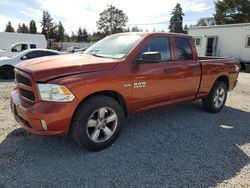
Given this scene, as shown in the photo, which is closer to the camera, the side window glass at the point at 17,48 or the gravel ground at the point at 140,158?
the gravel ground at the point at 140,158

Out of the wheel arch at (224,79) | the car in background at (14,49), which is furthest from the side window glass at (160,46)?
the car in background at (14,49)

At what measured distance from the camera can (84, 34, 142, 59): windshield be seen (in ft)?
13.6

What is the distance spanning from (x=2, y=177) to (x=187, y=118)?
13.0ft

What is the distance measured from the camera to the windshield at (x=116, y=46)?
4.14m

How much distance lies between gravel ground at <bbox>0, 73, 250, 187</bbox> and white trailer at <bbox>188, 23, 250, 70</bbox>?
15.6m

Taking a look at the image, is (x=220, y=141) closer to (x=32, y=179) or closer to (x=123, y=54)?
(x=123, y=54)

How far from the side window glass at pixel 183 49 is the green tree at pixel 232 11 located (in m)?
37.3

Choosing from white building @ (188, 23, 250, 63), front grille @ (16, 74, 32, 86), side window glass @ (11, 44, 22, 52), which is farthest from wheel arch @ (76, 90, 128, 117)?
white building @ (188, 23, 250, 63)

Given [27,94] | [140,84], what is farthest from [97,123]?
[27,94]

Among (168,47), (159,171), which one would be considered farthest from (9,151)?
(168,47)

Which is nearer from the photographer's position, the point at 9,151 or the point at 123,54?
the point at 9,151

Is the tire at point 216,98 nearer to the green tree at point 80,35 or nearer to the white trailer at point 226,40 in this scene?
the white trailer at point 226,40

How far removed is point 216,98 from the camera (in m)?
6.06

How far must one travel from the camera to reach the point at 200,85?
5.41 meters
